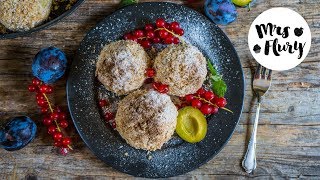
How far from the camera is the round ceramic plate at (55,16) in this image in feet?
5.46

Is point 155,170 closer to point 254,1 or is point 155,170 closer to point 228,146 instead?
point 228,146

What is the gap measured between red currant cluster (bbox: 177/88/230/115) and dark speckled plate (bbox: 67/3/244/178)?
4 cm

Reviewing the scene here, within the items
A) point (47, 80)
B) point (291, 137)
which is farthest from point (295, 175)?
point (47, 80)

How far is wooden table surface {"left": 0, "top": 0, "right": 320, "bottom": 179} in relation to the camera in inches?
71.7

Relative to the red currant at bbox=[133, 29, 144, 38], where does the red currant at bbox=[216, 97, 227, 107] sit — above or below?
below

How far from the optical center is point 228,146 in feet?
6.03

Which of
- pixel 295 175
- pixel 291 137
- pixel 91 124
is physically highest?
pixel 91 124

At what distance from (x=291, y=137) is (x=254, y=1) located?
0.52m

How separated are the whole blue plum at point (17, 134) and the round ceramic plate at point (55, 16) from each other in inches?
11.5

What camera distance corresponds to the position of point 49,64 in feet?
5.52

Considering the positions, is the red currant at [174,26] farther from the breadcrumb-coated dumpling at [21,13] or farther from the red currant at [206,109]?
the breadcrumb-coated dumpling at [21,13]

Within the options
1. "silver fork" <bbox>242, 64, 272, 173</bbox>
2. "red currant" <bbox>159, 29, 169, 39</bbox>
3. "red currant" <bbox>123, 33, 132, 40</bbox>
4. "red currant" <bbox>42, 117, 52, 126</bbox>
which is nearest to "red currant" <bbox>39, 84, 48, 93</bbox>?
"red currant" <bbox>42, 117, 52, 126</bbox>

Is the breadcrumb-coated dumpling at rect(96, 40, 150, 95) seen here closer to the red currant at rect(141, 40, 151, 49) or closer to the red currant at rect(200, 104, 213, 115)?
the red currant at rect(141, 40, 151, 49)

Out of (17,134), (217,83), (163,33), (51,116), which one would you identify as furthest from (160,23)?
(17,134)
